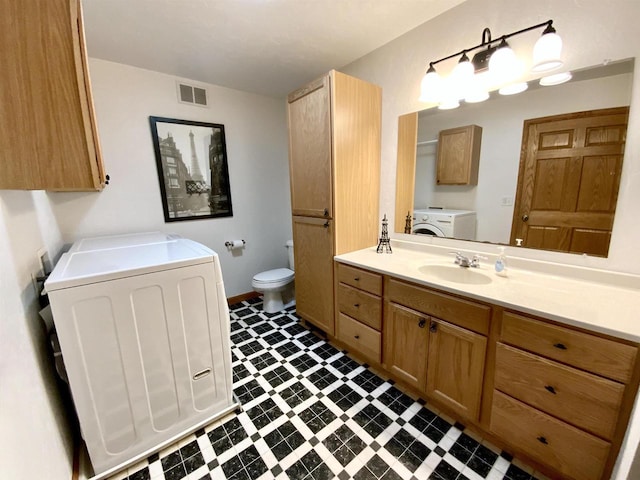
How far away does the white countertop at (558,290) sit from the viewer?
0.96m

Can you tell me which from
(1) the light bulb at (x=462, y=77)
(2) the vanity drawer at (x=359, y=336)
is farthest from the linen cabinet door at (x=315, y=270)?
(1) the light bulb at (x=462, y=77)

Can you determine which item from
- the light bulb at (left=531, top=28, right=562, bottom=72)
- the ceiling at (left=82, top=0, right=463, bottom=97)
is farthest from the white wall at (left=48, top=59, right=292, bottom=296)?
the light bulb at (left=531, top=28, right=562, bottom=72)

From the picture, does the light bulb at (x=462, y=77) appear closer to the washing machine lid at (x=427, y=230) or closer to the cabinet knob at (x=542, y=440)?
the washing machine lid at (x=427, y=230)

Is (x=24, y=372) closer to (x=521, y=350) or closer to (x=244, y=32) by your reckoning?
(x=521, y=350)

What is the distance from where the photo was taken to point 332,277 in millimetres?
2010

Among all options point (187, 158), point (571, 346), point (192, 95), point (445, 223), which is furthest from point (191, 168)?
point (571, 346)

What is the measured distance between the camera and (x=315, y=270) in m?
2.16

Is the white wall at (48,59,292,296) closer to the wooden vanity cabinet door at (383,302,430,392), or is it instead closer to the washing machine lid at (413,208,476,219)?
the washing machine lid at (413,208,476,219)

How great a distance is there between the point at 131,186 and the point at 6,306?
5.69 feet

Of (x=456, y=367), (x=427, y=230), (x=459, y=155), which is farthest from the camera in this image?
(x=427, y=230)

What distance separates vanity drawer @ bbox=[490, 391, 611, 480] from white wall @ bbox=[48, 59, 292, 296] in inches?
101

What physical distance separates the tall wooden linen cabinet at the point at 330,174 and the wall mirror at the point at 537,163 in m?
0.37

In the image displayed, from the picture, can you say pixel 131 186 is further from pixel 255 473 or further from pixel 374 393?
→ pixel 374 393

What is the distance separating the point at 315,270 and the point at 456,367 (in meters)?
1.18
